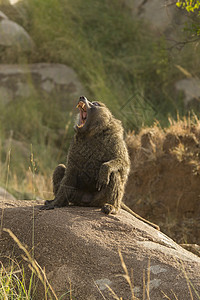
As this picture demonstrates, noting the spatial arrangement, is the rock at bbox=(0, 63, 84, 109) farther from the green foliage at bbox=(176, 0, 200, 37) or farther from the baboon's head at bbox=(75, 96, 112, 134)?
the baboon's head at bbox=(75, 96, 112, 134)

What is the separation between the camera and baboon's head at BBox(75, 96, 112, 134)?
13.1ft

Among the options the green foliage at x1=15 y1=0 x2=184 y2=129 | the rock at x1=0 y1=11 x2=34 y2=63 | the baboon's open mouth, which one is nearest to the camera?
the baboon's open mouth

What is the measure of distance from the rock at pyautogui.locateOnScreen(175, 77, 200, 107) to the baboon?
721cm

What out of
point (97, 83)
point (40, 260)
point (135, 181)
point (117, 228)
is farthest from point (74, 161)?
point (97, 83)

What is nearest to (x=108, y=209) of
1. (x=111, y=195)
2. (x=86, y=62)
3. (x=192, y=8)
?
(x=111, y=195)

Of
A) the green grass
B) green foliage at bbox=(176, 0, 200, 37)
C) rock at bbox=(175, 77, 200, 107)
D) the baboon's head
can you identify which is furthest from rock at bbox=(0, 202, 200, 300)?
rock at bbox=(175, 77, 200, 107)

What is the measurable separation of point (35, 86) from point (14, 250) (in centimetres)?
1005

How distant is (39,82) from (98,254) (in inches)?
409

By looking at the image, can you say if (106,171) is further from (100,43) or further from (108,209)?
(100,43)

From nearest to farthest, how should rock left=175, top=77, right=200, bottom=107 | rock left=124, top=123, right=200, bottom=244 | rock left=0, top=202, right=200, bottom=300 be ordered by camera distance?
1. rock left=0, top=202, right=200, bottom=300
2. rock left=124, top=123, right=200, bottom=244
3. rock left=175, top=77, right=200, bottom=107

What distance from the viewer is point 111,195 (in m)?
3.89

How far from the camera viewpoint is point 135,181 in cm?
707

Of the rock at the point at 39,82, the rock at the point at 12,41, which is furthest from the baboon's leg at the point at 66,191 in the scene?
the rock at the point at 12,41

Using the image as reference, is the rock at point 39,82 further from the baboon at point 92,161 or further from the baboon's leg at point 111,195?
the baboon's leg at point 111,195
